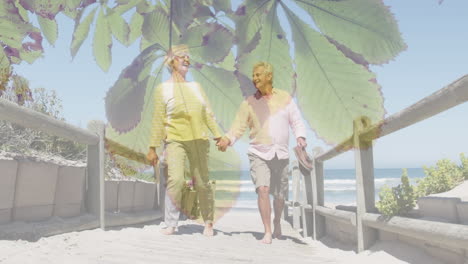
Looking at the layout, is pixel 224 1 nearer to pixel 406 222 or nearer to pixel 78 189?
pixel 406 222

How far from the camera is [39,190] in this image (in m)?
2.88

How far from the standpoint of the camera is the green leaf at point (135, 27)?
83 centimetres

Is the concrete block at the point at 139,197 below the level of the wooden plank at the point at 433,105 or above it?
below

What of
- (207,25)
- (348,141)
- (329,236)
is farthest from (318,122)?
(329,236)

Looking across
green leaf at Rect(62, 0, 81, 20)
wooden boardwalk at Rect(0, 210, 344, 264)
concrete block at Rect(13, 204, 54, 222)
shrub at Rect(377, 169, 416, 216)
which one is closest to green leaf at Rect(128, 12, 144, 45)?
green leaf at Rect(62, 0, 81, 20)

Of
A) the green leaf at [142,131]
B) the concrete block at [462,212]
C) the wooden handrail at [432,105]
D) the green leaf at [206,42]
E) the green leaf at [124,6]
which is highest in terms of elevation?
the wooden handrail at [432,105]

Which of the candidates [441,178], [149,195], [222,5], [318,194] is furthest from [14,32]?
[441,178]

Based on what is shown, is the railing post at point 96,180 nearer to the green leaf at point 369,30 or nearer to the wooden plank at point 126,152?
the wooden plank at point 126,152

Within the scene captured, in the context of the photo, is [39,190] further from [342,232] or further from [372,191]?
[342,232]

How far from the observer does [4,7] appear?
88 cm

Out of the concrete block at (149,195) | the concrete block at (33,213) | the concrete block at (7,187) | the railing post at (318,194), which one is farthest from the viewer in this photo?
the concrete block at (149,195)

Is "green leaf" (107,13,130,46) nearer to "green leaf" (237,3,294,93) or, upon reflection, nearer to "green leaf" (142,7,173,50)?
"green leaf" (142,7,173,50)

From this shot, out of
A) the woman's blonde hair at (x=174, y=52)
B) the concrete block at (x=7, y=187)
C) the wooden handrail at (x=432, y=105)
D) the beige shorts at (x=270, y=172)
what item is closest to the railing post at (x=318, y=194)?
the beige shorts at (x=270, y=172)

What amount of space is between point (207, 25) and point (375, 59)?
1.05 ft
